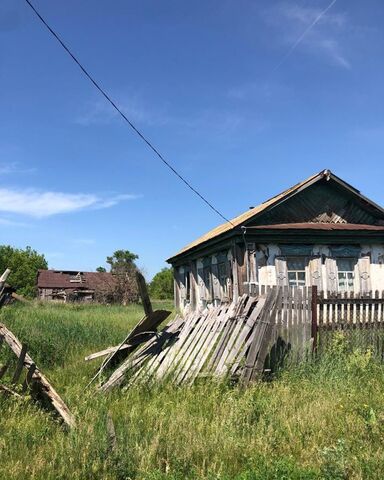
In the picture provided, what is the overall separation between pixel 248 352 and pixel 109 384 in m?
1.96

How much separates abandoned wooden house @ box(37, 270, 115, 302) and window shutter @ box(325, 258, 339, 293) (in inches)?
1726

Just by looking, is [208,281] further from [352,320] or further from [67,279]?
[67,279]

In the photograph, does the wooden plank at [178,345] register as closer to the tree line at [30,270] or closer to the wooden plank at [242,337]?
the wooden plank at [242,337]

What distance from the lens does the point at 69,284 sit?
6297 centimetres

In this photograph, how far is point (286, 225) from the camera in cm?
1574

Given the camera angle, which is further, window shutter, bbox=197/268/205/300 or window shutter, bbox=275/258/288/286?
window shutter, bbox=197/268/205/300

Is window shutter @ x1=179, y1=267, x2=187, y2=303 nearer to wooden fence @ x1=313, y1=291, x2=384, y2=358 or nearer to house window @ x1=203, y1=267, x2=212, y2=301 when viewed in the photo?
house window @ x1=203, y1=267, x2=212, y2=301

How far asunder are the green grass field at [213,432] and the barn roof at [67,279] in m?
54.9

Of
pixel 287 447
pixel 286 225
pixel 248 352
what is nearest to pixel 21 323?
pixel 248 352

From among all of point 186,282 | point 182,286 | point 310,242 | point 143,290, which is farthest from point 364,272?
point 143,290

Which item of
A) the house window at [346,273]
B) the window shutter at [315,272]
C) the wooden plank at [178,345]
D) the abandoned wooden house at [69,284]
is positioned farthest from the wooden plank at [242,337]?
the abandoned wooden house at [69,284]

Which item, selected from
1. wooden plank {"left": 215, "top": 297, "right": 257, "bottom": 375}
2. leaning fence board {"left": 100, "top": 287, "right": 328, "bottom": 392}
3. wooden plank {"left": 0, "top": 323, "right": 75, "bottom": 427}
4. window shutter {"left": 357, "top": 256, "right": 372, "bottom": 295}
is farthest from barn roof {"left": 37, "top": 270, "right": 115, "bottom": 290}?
wooden plank {"left": 0, "top": 323, "right": 75, "bottom": 427}

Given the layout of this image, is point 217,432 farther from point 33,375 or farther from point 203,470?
point 33,375

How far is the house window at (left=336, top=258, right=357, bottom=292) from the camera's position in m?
16.2
